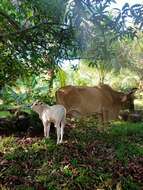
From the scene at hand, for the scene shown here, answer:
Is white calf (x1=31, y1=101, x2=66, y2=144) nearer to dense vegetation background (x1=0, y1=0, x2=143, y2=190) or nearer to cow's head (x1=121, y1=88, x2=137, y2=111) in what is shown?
dense vegetation background (x1=0, y1=0, x2=143, y2=190)

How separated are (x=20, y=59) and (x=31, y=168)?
1.83m

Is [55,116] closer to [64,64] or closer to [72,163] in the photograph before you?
[64,64]

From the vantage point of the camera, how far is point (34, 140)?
26.2 ft

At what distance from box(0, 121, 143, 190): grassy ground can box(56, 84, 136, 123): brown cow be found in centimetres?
114

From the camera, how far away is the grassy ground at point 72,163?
6043 millimetres

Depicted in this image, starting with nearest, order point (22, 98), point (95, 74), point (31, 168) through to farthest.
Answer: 1. point (31, 168)
2. point (22, 98)
3. point (95, 74)

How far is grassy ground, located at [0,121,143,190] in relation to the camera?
19.8 feet

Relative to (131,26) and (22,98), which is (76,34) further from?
(22,98)

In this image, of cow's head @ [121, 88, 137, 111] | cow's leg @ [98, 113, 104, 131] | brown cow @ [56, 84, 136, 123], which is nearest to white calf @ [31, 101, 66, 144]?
brown cow @ [56, 84, 136, 123]

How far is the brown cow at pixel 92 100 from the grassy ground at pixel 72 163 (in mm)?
1139

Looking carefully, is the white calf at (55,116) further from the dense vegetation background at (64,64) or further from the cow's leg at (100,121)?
the cow's leg at (100,121)

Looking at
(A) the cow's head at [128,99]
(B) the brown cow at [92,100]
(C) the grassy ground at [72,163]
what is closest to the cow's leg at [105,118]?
(B) the brown cow at [92,100]

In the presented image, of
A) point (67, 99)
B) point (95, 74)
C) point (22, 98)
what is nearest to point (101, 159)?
point (67, 99)

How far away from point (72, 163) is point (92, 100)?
137 inches
